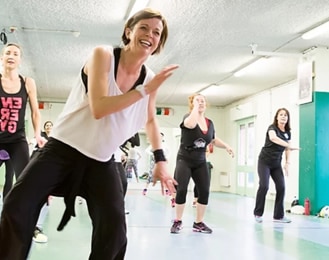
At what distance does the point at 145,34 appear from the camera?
66.7 inches

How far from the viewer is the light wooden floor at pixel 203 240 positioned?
347cm

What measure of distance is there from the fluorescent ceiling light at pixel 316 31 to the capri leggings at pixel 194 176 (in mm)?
3342

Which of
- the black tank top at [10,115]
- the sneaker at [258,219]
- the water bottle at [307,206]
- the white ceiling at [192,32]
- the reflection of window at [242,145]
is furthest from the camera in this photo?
the reflection of window at [242,145]

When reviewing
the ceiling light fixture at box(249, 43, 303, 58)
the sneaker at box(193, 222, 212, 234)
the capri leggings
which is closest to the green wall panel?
the ceiling light fixture at box(249, 43, 303, 58)

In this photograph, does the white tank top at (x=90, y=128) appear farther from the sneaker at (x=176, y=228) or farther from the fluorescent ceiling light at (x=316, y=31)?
the fluorescent ceiling light at (x=316, y=31)

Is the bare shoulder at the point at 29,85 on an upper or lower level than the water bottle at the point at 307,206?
upper

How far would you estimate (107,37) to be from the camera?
25.5ft

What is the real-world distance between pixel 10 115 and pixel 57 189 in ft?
5.09

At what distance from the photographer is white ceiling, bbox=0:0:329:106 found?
6.15 m

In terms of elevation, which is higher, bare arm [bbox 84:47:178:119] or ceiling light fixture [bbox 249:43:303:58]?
ceiling light fixture [bbox 249:43:303:58]

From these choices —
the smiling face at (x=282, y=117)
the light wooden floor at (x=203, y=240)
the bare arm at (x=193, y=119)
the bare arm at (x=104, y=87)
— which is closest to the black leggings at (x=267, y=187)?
the light wooden floor at (x=203, y=240)

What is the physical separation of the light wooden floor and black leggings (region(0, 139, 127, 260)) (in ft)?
5.34

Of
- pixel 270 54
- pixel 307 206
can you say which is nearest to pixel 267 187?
pixel 307 206

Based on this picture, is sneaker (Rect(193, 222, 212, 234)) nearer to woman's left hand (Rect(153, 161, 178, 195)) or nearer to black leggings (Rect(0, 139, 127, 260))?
woman's left hand (Rect(153, 161, 178, 195))
